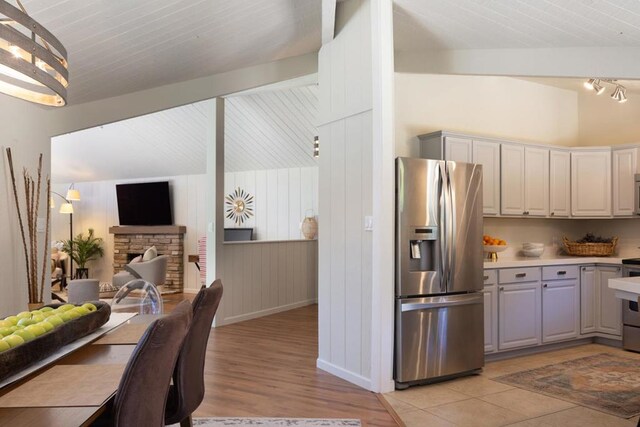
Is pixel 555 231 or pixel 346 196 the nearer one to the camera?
pixel 346 196

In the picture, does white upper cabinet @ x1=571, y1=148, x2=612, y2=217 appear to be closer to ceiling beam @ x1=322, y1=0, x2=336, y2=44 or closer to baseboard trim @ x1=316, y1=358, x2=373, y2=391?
ceiling beam @ x1=322, y1=0, x2=336, y2=44

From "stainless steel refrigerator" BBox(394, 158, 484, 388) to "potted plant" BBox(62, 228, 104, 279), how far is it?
8.89 meters

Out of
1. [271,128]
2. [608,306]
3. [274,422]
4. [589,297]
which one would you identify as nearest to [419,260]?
[274,422]

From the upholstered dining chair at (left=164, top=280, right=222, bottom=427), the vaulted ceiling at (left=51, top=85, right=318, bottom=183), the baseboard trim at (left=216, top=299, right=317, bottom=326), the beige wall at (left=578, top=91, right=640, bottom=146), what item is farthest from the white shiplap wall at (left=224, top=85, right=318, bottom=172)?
the upholstered dining chair at (left=164, top=280, right=222, bottom=427)

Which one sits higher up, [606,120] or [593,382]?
[606,120]

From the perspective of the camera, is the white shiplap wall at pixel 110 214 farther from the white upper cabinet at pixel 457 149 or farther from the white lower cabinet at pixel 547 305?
the white lower cabinet at pixel 547 305

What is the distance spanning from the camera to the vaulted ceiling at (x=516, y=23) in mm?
3512

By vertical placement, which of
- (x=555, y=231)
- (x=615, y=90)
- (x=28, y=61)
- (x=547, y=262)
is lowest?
(x=547, y=262)

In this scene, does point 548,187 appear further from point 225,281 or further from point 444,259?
point 225,281

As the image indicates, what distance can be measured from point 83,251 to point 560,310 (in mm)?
9359

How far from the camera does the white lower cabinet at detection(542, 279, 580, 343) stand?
4875 mm

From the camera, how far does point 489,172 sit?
5.00 metres

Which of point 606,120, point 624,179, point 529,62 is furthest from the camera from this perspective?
point 606,120

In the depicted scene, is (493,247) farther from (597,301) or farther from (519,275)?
(597,301)
